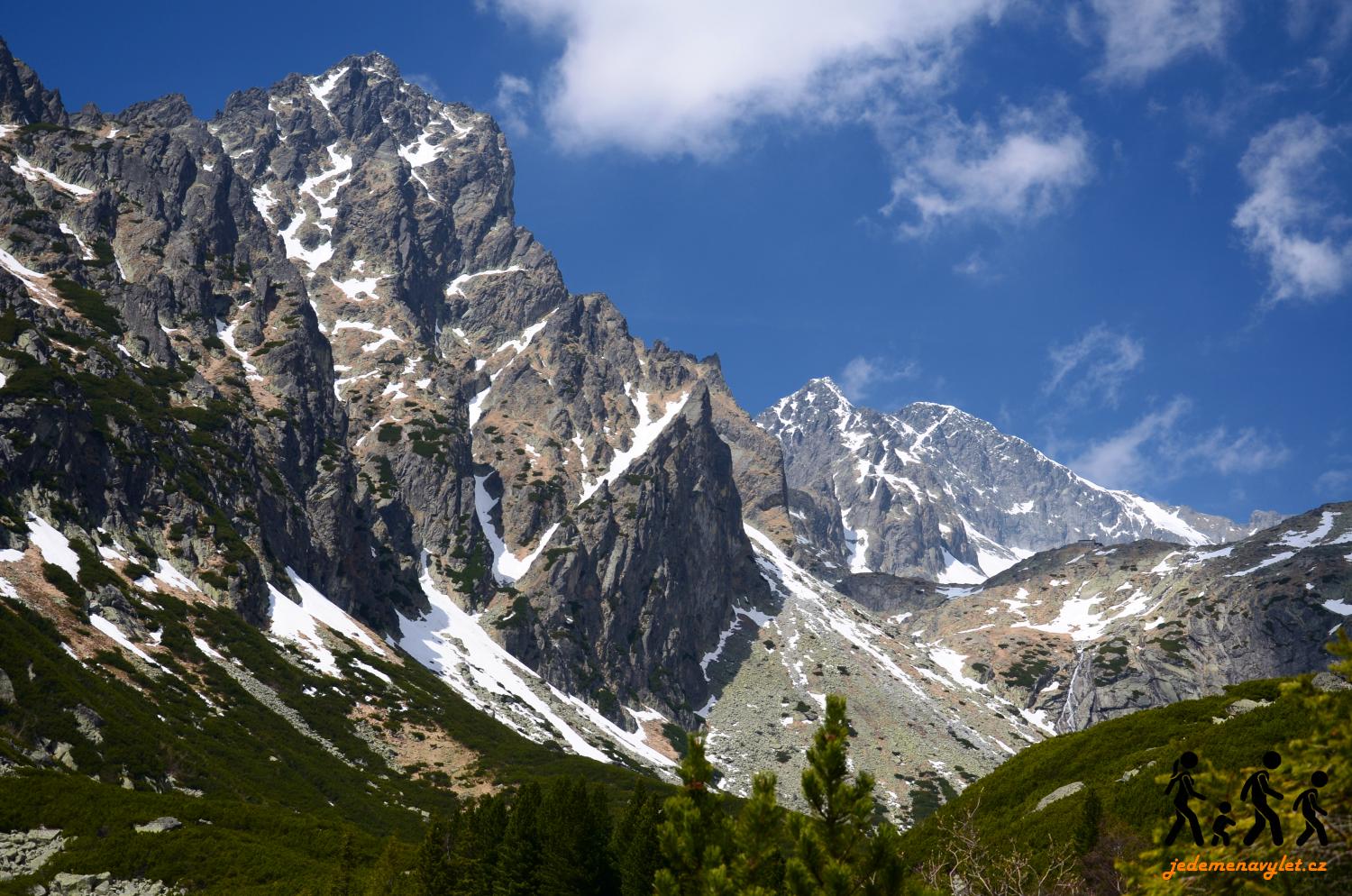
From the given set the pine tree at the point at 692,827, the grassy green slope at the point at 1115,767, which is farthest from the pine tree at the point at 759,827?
the grassy green slope at the point at 1115,767

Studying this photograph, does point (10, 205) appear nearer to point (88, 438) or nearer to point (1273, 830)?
point (88, 438)

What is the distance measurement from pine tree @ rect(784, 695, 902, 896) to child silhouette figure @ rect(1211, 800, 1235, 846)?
7.80 meters

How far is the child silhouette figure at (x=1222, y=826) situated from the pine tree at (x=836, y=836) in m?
7.80

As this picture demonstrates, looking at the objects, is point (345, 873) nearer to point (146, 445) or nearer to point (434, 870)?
point (434, 870)

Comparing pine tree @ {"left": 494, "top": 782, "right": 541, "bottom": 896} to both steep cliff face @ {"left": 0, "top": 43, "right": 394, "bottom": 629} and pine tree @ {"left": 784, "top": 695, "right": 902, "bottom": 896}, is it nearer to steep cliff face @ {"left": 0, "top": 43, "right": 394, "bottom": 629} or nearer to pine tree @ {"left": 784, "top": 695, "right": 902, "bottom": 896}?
pine tree @ {"left": 784, "top": 695, "right": 902, "bottom": 896}

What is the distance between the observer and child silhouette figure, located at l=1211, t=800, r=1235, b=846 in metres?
9.12

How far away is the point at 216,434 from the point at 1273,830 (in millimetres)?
186991

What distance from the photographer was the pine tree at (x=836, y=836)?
16562mm

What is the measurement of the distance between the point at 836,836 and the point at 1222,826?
34.4 feet

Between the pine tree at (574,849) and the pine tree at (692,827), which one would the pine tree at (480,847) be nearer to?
the pine tree at (574,849)

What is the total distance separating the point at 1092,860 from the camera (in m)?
32.1

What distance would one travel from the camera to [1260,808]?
8.96 meters

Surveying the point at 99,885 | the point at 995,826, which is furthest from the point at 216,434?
the point at 995,826

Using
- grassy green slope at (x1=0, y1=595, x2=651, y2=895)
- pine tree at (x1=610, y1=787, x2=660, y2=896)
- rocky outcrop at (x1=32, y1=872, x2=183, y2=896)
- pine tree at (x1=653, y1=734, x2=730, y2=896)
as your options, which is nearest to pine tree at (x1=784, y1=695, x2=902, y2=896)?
pine tree at (x1=653, y1=734, x2=730, y2=896)
